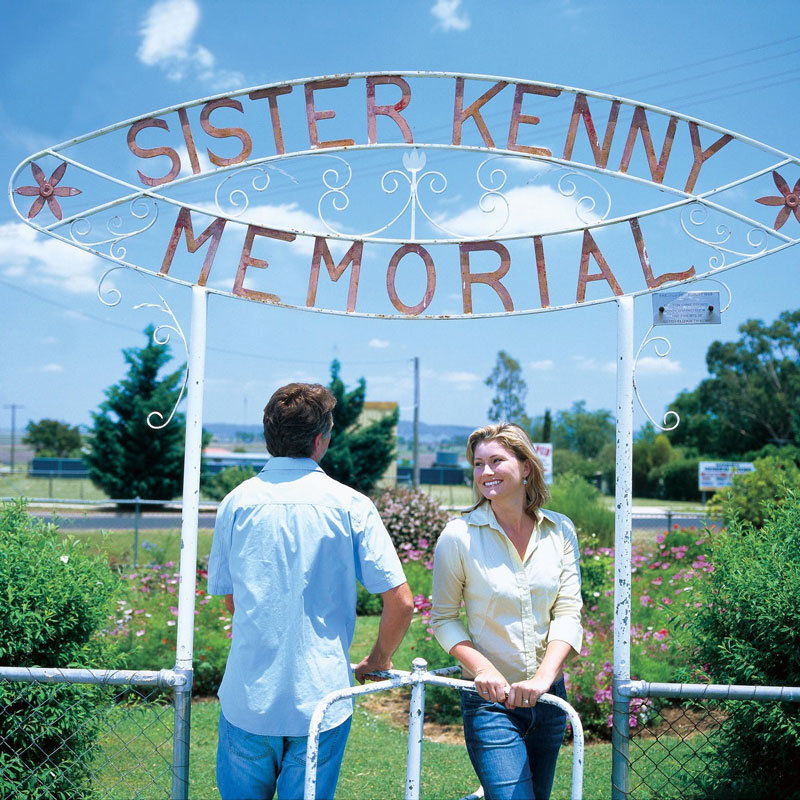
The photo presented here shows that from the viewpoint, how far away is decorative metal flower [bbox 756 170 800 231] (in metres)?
3.15

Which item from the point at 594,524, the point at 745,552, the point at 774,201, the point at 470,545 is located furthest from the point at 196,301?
the point at 594,524

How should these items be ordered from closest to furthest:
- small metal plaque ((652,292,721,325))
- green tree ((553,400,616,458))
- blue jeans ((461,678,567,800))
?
blue jeans ((461,678,567,800))
small metal plaque ((652,292,721,325))
green tree ((553,400,616,458))

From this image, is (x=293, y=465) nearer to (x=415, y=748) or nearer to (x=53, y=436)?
(x=415, y=748)

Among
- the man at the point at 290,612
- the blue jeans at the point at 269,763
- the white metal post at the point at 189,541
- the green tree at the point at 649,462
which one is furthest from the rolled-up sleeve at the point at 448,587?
the green tree at the point at 649,462

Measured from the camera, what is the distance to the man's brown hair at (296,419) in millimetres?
2305

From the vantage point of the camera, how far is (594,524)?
11211 millimetres

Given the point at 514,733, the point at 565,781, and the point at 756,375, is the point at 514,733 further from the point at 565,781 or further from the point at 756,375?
the point at 756,375

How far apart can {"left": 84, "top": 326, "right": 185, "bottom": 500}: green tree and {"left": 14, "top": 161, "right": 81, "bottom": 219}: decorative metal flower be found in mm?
23049

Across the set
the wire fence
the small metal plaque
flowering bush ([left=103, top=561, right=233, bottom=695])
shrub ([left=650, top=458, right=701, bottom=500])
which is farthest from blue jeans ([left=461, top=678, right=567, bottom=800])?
shrub ([left=650, top=458, right=701, bottom=500])

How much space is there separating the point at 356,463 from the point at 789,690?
22163 millimetres

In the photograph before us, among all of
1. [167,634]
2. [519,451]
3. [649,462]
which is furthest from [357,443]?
[649,462]

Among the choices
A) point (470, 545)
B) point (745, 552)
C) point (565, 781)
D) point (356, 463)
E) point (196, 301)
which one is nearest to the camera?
point (470, 545)

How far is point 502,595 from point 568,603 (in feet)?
0.83

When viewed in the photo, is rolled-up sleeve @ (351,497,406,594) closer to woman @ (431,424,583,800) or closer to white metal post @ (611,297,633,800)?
woman @ (431,424,583,800)
